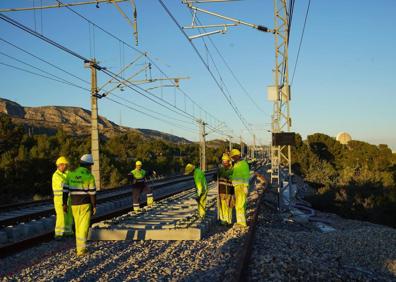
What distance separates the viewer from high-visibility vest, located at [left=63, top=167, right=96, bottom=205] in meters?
8.03

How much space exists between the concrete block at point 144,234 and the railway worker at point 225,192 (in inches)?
92.1

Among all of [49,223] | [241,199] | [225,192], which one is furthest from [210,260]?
Result: [49,223]

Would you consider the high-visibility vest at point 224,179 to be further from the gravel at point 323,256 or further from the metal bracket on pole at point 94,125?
the metal bracket on pole at point 94,125

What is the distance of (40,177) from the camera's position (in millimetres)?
30266

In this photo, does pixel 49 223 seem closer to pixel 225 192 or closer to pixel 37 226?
pixel 37 226

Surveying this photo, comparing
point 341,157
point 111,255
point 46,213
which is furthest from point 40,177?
point 341,157

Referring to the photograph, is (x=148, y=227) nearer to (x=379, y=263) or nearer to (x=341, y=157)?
(x=379, y=263)

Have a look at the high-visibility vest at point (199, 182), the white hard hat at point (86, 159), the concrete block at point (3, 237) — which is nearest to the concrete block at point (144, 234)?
the white hard hat at point (86, 159)

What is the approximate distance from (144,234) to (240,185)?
9.29 feet

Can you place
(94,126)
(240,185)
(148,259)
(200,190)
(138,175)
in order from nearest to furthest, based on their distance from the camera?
(148,259) < (240,185) < (200,190) < (138,175) < (94,126)

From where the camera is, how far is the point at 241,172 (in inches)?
420

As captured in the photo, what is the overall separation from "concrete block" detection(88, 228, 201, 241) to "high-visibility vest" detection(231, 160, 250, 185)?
83.1 inches

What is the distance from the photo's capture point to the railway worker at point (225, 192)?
36.9 feet

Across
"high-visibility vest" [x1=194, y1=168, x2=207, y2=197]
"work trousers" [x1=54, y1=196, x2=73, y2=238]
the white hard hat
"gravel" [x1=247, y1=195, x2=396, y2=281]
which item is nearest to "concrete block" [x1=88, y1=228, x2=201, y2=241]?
"work trousers" [x1=54, y1=196, x2=73, y2=238]
